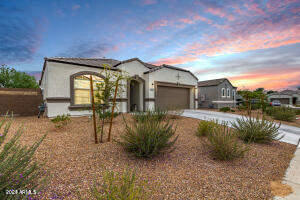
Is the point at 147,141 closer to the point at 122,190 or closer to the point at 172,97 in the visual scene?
the point at 122,190

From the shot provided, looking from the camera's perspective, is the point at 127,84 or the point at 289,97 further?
the point at 289,97

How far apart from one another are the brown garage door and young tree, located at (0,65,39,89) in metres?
29.2

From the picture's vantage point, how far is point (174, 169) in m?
2.72

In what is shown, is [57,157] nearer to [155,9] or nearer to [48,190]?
[48,190]

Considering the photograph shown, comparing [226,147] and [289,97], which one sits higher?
[289,97]

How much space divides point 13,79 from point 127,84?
2834 centimetres

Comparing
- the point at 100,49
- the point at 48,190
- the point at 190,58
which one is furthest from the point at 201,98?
the point at 48,190

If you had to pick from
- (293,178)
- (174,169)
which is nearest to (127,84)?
(174,169)

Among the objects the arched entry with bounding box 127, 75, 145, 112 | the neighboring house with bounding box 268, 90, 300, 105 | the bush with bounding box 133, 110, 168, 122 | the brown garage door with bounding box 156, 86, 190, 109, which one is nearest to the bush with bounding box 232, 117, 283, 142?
the bush with bounding box 133, 110, 168, 122

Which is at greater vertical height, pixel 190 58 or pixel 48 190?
pixel 190 58

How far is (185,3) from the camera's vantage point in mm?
7070

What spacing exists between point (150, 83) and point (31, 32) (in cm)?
1028

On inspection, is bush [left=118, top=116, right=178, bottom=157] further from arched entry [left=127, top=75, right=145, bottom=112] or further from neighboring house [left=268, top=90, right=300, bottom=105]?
neighboring house [left=268, top=90, right=300, bottom=105]

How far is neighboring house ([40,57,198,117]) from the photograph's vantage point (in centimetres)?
797
